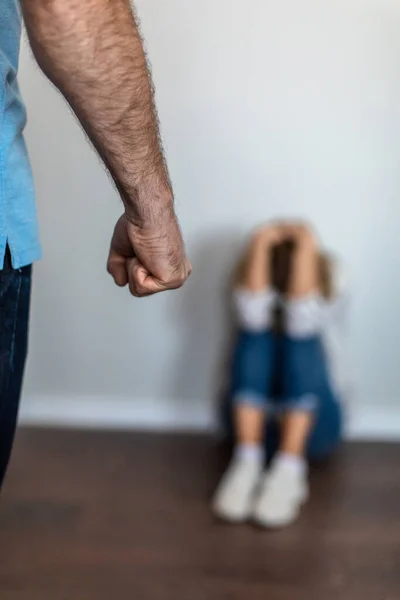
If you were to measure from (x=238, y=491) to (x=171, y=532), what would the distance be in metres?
0.18

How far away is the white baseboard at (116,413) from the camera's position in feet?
6.07

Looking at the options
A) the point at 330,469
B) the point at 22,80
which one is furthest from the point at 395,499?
the point at 22,80

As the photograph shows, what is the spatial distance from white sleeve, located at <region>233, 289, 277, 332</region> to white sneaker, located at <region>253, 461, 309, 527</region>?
333mm

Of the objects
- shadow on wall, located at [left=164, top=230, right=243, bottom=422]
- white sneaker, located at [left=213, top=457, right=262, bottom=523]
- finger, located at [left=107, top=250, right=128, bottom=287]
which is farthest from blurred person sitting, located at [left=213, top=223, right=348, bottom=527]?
finger, located at [left=107, top=250, right=128, bottom=287]

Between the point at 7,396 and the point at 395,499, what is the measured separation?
1025 mm

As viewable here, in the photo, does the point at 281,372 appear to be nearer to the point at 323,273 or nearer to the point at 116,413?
the point at 323,273

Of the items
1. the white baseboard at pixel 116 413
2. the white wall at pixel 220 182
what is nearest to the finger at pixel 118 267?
the white wall at pixel 220 182

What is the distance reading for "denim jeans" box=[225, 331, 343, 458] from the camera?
1.57m

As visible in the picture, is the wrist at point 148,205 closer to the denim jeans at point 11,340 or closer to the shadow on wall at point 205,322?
the denim jeans at point 11,340

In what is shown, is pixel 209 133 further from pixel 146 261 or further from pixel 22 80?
pixel 146 261

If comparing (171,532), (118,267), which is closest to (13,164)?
(118,267)

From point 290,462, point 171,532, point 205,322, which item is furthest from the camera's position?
point 205,322

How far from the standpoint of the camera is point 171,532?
4.75 ft

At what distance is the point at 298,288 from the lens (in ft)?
4.99
